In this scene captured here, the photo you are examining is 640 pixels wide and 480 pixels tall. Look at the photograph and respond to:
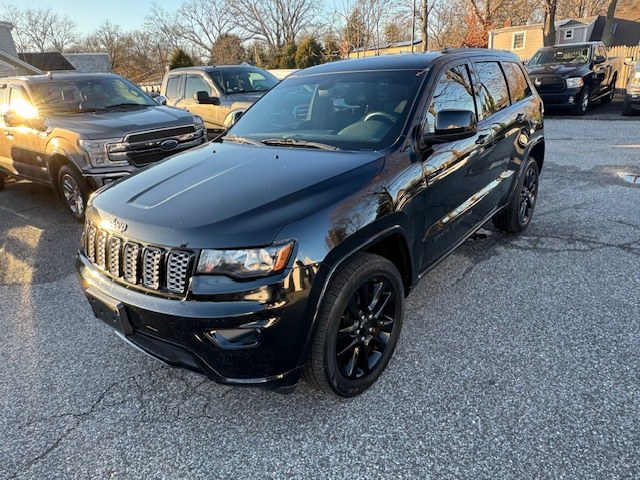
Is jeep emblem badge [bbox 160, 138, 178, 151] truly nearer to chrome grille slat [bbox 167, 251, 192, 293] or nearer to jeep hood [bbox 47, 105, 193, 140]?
jeep hood [bbox 47, 105, 193, 140]

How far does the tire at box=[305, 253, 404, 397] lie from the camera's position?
2.23m

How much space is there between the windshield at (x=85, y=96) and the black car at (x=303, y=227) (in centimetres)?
410

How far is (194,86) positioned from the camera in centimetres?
959

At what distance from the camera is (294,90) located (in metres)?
3.69

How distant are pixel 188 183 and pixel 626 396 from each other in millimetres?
2669

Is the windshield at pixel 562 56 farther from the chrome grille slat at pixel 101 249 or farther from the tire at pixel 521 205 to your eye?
the chrome grille slat at pixel 101 249

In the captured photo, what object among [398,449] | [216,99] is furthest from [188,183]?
[216,99]

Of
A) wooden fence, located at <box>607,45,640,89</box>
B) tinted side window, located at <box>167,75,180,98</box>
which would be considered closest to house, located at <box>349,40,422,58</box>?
wooden fence, located at <box>607,45,640,89</box>

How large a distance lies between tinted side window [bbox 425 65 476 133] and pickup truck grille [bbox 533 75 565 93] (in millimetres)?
11169

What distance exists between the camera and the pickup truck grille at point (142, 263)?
2.09 meters

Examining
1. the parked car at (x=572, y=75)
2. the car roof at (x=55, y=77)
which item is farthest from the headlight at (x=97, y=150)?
the parked car at (x=572, y=75)

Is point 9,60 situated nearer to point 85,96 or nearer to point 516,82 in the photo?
point 85,96

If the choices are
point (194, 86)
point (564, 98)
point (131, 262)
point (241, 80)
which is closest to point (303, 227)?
point (131, 262)

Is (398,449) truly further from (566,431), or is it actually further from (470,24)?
(470,24)
